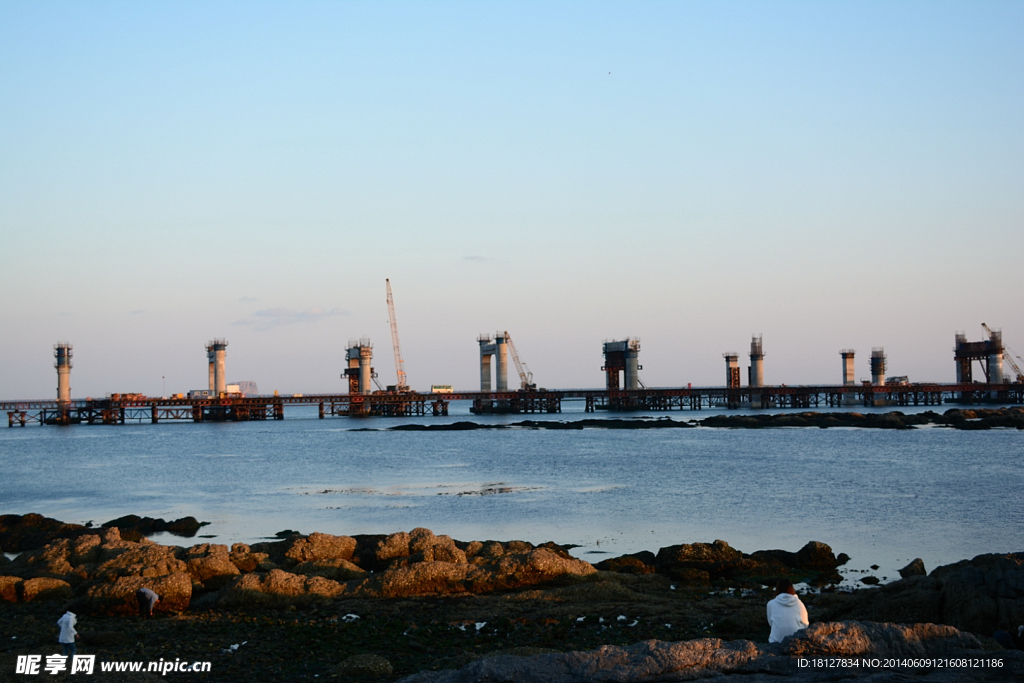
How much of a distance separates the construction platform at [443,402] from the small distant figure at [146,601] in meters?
100

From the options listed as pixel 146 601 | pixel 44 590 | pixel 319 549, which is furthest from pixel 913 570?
pixel 44 590

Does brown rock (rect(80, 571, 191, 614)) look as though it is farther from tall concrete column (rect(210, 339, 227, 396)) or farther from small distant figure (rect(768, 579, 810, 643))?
tall concrete column (rect(210, 339, 227, 396))

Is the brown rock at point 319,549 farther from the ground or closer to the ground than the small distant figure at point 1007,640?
closer to the ground

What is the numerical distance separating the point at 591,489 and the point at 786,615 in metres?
27.8

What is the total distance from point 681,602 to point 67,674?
10777mm

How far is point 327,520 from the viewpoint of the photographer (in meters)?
30.9

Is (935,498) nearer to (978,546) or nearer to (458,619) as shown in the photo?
(978,546)

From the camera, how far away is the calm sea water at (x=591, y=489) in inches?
1029

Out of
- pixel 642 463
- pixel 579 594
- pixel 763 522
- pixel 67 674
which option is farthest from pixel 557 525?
pixel 642 463

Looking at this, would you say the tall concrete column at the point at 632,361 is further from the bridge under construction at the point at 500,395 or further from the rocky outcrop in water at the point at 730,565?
the rocky outcrop in water at the point at 730,565

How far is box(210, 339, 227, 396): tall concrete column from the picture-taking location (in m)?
116

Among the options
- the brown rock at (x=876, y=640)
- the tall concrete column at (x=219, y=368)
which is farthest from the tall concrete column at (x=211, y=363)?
the brown rock at (x=876, y=640)

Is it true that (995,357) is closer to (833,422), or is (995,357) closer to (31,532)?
(833,422)

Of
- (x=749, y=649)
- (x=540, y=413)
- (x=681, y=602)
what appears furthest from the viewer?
(x=540, y=413)
